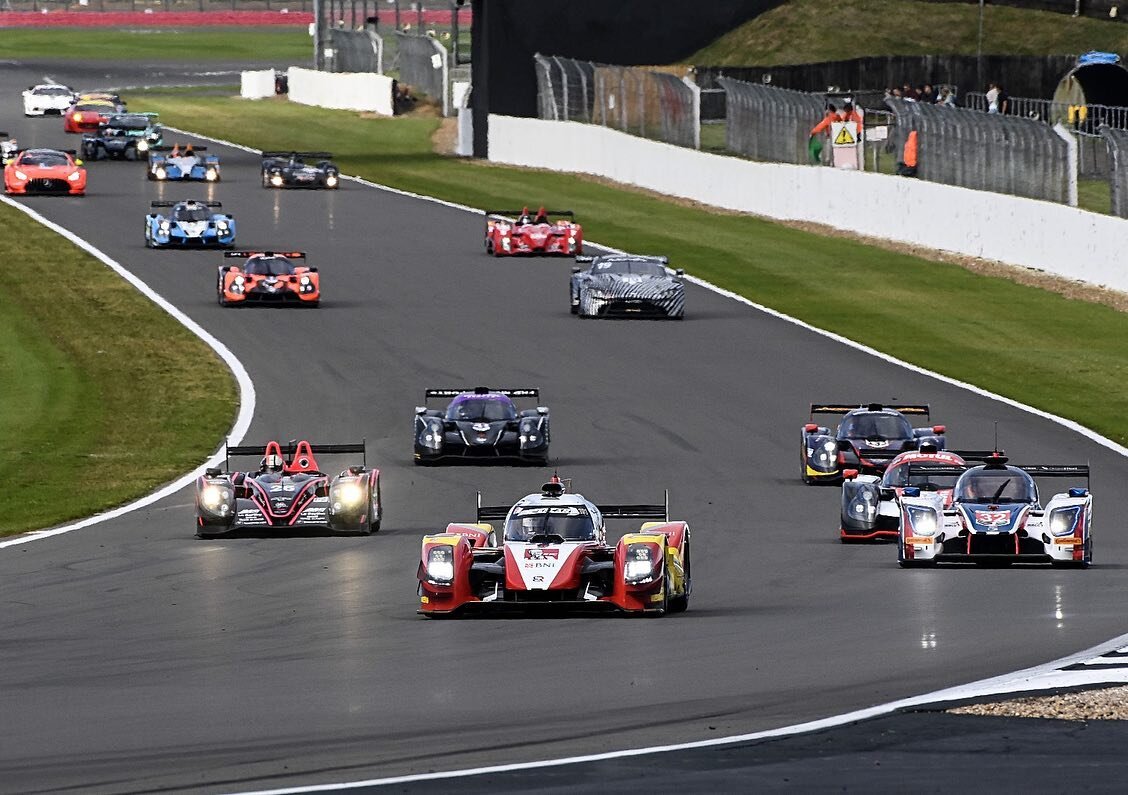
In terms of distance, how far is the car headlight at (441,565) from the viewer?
69.2ft

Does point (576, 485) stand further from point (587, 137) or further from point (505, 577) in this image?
point (587, 137)

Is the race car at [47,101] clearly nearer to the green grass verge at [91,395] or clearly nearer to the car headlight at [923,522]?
the green grass verge at [91,395]

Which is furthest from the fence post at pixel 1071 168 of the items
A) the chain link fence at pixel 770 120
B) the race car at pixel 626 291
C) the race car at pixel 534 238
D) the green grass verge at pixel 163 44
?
the green grass verge at pixel 163 44

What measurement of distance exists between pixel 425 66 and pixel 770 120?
5157cm

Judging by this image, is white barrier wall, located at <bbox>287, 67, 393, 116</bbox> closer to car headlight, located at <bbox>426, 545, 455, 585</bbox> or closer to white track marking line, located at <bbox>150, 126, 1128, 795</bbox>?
car headlight, located at <bbox>426, 545, 455, 585</bbox>

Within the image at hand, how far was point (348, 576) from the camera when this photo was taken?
23.5 m

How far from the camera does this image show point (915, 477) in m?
26.3

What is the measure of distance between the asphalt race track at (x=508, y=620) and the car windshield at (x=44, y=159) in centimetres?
2813

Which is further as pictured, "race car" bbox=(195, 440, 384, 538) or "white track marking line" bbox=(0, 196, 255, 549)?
"white track marking line" bbox=(0, 196, 255, 549)

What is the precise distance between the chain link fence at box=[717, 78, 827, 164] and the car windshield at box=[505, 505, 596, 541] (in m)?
40.8

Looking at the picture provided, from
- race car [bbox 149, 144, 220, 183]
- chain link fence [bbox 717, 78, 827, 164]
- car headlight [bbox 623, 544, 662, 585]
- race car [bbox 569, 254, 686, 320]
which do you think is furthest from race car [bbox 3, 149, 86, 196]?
car headlight [bbox 623, 544, 662, 585]

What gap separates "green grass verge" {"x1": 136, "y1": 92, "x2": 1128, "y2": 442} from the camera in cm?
3947

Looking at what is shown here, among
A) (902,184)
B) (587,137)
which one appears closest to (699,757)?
(902,184)

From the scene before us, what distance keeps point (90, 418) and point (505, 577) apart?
16687 mm
